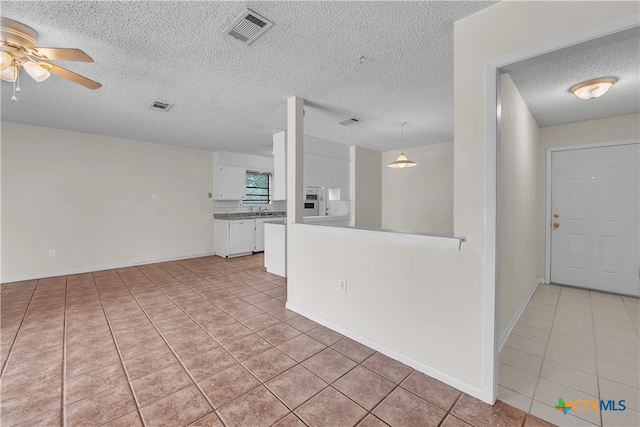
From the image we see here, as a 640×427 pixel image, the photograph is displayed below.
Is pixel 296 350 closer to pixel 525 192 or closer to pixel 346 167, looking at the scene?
pixel 525 192

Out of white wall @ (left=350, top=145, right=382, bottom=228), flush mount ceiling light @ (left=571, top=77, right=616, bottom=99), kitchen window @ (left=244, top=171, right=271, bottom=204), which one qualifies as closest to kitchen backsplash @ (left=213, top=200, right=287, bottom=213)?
kitchen window @ (left=244, top=171, right=271, bottom=204)

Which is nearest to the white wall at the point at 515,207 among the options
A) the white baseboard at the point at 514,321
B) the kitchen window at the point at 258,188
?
the white baseboard at the point at 514,321

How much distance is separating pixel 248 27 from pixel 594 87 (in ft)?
10.3

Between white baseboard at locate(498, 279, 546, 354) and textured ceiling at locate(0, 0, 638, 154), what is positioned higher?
textured ceiling at locate(0, 0, 638, 154)

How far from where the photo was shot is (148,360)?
2049 millimetres

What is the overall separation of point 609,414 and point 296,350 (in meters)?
2.01

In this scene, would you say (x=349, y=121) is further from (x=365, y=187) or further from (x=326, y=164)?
(x=365, y=187)

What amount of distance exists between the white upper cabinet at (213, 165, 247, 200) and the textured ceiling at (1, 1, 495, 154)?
1974 millimetres

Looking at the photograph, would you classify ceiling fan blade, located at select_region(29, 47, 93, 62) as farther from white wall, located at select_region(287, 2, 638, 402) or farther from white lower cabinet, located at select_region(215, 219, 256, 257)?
white lower cabinet, located at select_region(215, 219, 256, 257)

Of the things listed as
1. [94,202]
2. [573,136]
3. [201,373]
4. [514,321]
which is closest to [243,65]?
[201,373]

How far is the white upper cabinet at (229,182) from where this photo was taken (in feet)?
20.1

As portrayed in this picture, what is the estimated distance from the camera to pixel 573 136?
374cm

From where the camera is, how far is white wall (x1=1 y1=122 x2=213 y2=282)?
406cm

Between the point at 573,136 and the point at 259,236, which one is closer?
the point at 573,136
